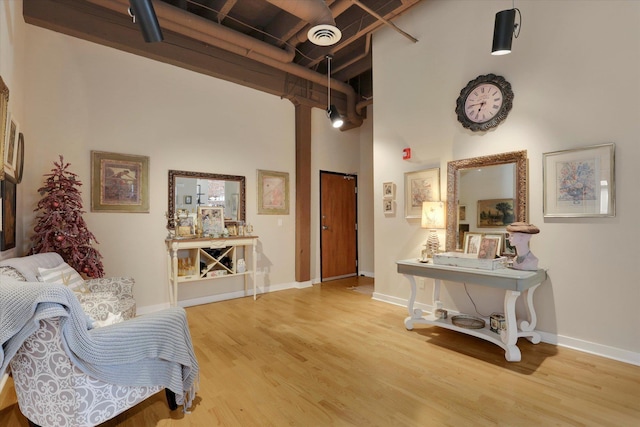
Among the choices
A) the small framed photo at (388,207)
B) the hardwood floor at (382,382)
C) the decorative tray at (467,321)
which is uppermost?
the small framed photo at (388,207)

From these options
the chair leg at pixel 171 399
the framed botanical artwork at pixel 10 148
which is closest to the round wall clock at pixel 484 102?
the chair leg at pixel 171 399

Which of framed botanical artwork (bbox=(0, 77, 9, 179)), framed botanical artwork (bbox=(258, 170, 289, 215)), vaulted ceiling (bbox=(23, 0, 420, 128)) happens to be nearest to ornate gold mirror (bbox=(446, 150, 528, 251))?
vaulted ceiling (bbox=(23, 0, 420, 128))

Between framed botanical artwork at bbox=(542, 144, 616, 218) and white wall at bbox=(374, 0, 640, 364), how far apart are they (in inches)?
2.5

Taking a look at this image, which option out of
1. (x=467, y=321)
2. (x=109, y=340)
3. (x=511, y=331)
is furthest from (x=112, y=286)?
(x=511, y=331)

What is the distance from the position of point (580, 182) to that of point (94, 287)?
4436 millimetres

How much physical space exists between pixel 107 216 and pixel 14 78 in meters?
1.58

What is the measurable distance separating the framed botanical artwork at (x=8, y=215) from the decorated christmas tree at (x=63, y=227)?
0.85 feet

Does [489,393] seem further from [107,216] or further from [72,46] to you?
[72,46]

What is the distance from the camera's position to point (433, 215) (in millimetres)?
3508

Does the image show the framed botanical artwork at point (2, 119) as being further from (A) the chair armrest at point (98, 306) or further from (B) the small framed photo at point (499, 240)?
(B) the small framed photo at point (499, 240)

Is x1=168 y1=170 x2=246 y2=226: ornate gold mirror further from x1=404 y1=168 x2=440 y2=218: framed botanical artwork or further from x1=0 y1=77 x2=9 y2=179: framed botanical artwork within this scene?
x1=404 y1=168 x2=440 y2=218: framed botanical artwork

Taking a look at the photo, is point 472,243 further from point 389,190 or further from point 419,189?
point 389,190

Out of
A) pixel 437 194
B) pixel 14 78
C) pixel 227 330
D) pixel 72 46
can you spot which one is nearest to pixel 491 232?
pixel 437 194

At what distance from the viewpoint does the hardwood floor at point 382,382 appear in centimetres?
186
